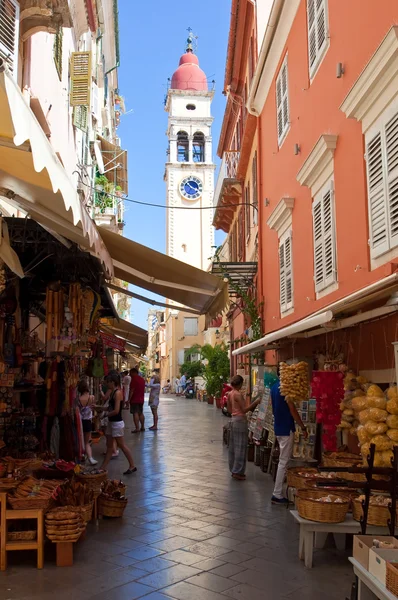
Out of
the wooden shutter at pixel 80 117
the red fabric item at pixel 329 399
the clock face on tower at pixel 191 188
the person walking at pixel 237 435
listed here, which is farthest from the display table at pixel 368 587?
the clock face on tower at pixel 191 188

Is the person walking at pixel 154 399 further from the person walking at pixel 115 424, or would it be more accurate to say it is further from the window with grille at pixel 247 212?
the person walking at pixel 115 424

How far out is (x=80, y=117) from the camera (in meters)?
16.1

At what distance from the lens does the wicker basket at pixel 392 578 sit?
11.4ft

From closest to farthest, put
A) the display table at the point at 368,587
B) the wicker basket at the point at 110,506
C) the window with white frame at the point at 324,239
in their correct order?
the display table at the point at 368,587 → the wicker basket at the point at 110,506 → the window with white frame at the point at 324,239

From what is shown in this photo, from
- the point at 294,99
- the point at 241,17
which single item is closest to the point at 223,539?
the point at 294,99

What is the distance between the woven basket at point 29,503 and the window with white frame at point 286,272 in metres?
7.20

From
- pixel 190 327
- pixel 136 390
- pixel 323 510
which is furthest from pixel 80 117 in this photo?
pixel 190 327

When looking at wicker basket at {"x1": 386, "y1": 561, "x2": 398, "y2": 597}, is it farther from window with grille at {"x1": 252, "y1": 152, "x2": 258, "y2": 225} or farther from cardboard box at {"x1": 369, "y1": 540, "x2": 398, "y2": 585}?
window with grille at {"x1": 252, "y1": 152, "x2": 258, "y2": 225}

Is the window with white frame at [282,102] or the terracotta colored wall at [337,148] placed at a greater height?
the window with white frame at [282,102]

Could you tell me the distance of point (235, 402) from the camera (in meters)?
10.1

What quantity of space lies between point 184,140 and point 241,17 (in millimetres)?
41356

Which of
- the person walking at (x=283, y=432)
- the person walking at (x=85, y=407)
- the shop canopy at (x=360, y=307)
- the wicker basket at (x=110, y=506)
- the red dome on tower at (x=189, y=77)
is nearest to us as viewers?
the shop canopy at (x=360, y=307)

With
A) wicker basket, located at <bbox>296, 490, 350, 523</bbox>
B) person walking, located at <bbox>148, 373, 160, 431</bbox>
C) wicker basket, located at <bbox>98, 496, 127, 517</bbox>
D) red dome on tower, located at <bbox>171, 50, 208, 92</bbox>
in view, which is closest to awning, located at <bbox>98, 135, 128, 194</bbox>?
person walking, located at <bbox>148, 373, 160, 431</bbox>

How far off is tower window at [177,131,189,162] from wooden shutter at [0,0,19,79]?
5046 cm
